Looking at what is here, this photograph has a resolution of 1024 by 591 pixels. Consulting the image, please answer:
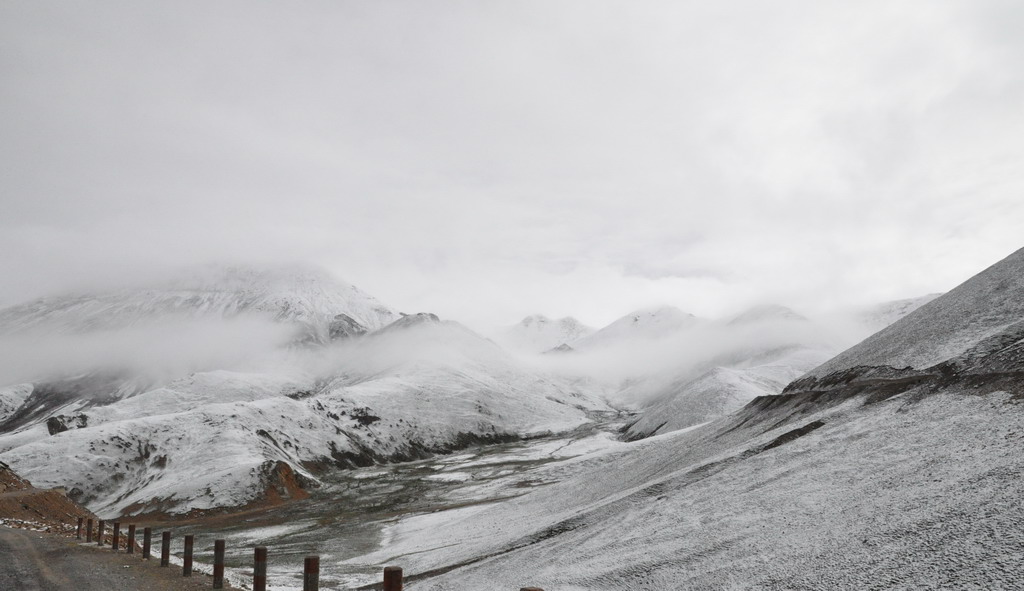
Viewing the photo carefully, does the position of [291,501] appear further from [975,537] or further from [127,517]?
[975,537]

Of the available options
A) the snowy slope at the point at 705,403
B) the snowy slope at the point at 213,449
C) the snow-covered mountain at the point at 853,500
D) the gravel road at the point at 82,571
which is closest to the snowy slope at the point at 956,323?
the snow-covered mountain at the point at 853,500

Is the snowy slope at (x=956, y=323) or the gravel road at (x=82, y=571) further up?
the snowy slope at (x=956, y=323)

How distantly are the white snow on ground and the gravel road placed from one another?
8142 millimetres

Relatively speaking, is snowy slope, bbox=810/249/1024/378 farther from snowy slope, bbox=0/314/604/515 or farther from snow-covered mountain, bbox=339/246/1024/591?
snowy slope, bbox=0/314/604/515

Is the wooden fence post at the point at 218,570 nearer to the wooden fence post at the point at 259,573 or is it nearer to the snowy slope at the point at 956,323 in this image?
the wooden fence post at the point at 259,573

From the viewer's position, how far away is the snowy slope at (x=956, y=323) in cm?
2511

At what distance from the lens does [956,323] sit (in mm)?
28234

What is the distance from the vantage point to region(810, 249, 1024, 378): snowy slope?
2511cm

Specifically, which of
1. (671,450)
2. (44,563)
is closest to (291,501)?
(671,450)

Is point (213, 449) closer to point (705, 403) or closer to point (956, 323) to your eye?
point (705, 403)

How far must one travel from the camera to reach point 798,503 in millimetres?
15719

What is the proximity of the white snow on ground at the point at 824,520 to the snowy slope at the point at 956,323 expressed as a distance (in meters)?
5.06

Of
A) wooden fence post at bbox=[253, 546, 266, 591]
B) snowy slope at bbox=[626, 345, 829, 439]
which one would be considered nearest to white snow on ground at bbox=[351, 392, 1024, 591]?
wooden fence post at bbox=[253, 546, 266, 591]

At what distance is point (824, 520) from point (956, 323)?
2071 cm
